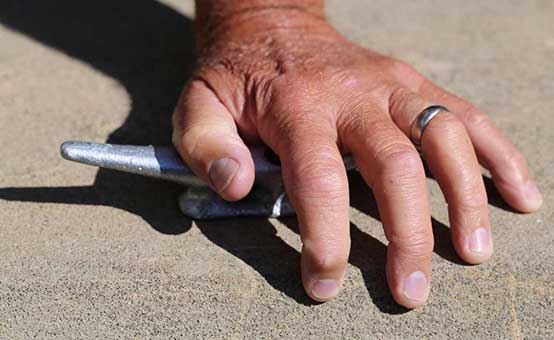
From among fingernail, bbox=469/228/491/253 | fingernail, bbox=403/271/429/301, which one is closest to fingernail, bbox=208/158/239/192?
fingernail, bbox=403/271/429/301

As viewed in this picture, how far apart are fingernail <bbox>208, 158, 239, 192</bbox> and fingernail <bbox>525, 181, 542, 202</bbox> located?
634 mm

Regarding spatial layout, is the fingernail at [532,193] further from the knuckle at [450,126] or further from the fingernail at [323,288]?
the fingernail at [323,288]

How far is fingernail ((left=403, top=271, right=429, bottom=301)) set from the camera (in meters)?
1.41

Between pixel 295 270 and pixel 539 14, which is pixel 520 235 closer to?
pixel 295 270

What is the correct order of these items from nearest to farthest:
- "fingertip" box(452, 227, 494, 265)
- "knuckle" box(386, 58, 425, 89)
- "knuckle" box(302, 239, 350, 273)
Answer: "knuckle" box(302, 239, 350, 273)
"fingertip" box(452, 227, 494, 265)
"knuckle" box(386, 58, 425, 89)

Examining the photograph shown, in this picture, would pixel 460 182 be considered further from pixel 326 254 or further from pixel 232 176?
pixel 232 176

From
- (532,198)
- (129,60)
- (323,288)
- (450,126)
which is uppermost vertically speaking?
(450,126)

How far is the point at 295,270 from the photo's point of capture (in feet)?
4.87

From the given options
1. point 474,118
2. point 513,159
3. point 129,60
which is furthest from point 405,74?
point 129,60

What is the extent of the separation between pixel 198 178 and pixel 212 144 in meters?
0.09

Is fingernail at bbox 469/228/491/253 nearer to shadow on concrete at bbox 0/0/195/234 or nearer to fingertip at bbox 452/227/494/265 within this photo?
fingertip at bbox 452/227/494/265

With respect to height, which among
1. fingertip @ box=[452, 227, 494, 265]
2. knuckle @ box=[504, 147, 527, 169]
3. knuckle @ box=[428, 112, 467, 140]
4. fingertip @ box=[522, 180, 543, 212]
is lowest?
fingertip @ box=[452, 227, 494, 265]

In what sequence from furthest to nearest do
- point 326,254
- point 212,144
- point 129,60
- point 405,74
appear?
point 129,60 < point 405,74 < point 212,144 < point 326,254

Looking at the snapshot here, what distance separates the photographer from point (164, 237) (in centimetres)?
156
